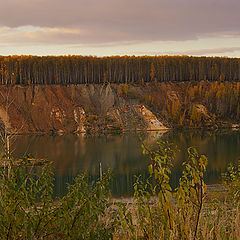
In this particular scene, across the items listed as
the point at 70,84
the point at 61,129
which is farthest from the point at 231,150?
the point at 70,84

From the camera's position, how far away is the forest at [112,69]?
67.2 meters

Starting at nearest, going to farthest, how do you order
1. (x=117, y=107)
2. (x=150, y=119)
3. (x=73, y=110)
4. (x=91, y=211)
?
(x=91, y=211)
(x=150, y=119)
(x=73, y=110)
(x=117, y=107)

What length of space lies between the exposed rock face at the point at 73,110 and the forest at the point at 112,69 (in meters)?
3.58


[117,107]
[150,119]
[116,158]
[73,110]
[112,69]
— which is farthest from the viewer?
[112,69]

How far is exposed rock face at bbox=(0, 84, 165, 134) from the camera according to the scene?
58.8 m

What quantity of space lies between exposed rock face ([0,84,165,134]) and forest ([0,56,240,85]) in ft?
11.8

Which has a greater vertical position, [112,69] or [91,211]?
[112,69]

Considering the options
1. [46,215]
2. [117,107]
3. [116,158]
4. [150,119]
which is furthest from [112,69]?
[46,215]

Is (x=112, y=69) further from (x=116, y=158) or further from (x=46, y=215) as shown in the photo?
(x=46, y=215)

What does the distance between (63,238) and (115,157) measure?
29.5 meters

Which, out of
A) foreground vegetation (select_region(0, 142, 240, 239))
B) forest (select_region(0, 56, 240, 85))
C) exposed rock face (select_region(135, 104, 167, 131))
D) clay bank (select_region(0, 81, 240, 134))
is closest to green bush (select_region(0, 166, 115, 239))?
foreground vegetation (select_region(0, 142, 240, 239))

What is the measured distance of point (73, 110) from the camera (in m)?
61.6

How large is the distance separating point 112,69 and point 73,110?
46.4 feet

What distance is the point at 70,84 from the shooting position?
222 ft
